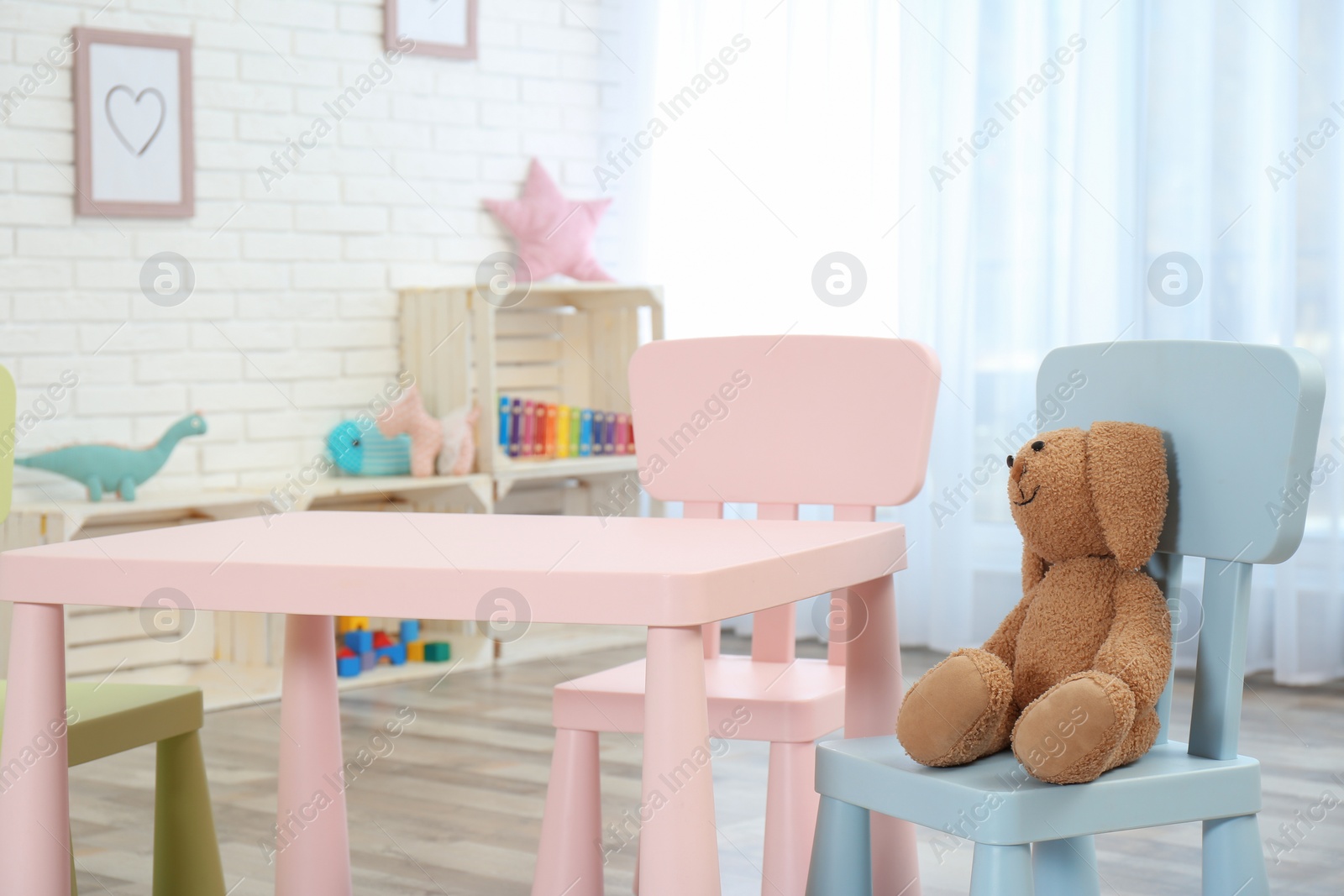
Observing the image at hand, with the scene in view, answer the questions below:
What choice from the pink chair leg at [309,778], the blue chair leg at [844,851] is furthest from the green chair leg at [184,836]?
the blue chair leg at [844,851]

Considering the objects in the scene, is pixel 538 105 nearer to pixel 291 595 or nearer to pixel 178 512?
pixel 178 512

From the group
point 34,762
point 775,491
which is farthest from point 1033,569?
point 34,762

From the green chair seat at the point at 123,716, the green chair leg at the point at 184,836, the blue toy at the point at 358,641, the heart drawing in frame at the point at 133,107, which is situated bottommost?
the blue toy at the point at 358,641

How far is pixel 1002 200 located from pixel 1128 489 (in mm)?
2287

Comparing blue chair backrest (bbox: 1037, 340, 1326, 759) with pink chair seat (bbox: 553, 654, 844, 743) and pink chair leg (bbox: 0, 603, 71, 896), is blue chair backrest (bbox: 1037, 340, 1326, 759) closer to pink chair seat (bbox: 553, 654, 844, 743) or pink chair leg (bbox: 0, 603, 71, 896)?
pink chair seat (bbox: 553, 654, 844, 743)

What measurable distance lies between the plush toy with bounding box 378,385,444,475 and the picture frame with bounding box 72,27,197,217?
66 cm

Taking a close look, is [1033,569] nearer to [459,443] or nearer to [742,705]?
[742,705]

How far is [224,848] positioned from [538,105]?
255 cm

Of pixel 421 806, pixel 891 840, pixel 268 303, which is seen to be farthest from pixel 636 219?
pixel 891 840

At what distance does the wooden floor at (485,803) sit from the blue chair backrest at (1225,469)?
2.28 feet

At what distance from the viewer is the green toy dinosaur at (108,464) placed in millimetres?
3127

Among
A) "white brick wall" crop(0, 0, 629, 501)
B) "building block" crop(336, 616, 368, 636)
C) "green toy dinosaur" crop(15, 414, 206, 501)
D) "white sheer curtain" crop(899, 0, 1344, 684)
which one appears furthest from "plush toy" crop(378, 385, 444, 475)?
"white sheer curtain" crop(899, 0, 1344, 684)

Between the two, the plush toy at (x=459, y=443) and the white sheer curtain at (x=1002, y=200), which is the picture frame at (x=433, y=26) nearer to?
the white sheer curtain at (x=1002, y=200)

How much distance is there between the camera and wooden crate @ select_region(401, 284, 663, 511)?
146 inches
